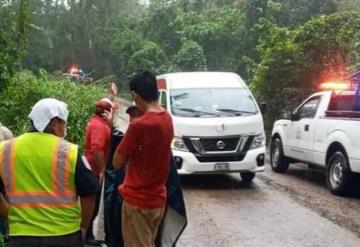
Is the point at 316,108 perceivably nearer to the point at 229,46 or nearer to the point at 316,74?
the point at 316,74

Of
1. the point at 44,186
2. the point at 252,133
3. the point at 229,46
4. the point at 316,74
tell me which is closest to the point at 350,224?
the point at 252,133

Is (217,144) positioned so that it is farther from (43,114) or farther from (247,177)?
(43,114)

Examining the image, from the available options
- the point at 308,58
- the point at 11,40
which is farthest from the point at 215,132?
the point at 308,58

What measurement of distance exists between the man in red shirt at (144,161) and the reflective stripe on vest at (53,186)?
78 centimetres

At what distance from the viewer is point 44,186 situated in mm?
3383

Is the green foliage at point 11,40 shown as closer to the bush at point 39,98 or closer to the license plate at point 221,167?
the bush at point 39,98

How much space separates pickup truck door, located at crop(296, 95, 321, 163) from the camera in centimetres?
1125

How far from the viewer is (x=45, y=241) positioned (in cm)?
339

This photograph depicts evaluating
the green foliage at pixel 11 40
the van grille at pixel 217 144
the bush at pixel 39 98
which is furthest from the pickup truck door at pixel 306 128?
the green foliage at pixel 11 40

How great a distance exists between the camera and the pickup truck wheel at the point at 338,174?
9742 millimetres

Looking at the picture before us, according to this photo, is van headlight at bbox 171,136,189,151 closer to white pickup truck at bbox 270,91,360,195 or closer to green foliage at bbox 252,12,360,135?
white pickup truck at bbox 270,91,360,195

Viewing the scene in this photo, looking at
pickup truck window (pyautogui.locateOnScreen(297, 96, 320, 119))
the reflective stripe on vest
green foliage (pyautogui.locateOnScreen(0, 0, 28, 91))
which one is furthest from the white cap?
pickup truck window (pyautogui.locateOnScreen(297, 96, 320, 119))

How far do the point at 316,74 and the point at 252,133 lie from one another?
26.0ft

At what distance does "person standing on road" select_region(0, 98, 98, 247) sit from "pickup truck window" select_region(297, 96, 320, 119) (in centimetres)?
842
